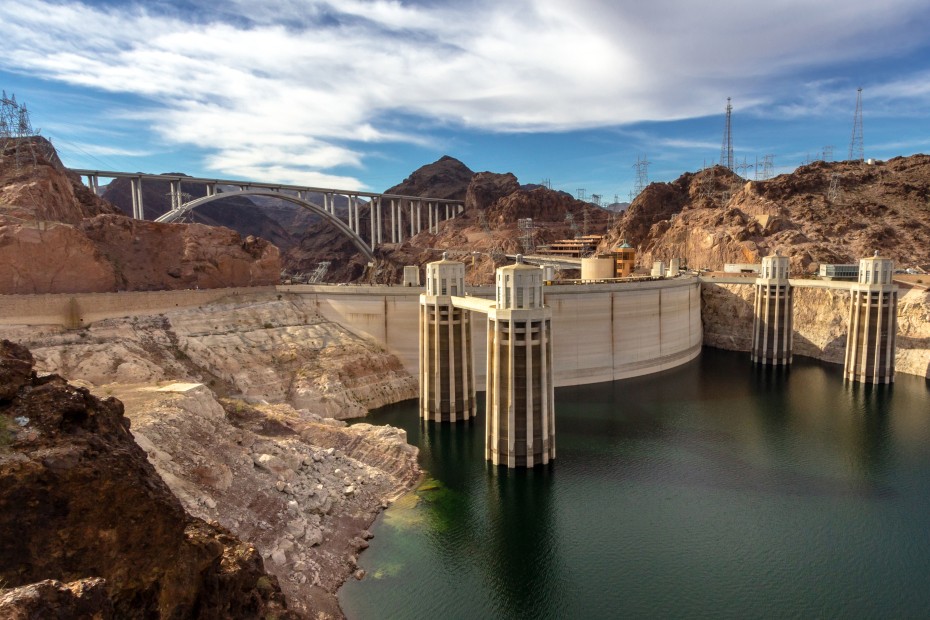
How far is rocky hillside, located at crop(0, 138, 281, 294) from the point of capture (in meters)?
40.3

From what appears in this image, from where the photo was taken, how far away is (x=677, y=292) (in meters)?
62.8

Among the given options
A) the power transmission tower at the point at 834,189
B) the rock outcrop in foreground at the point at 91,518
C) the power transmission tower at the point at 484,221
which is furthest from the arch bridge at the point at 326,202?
the power transmission tower at the point at 834,189

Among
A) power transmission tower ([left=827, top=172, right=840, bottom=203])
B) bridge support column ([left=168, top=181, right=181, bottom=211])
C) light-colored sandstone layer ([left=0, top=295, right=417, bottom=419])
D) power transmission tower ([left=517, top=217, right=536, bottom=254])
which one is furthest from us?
power transmission tower ([left=517, top=217, right=536, bottom=254])

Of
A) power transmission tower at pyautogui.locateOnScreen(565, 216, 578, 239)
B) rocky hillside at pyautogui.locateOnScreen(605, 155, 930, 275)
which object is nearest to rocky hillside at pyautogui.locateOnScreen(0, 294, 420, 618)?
rocky hillside at pyautogui.locateOnScreen(605, 155, 930, 275)

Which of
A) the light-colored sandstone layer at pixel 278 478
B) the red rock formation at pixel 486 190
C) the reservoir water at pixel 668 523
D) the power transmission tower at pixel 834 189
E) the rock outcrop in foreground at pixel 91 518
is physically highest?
the red rock formation at pixel 486 190

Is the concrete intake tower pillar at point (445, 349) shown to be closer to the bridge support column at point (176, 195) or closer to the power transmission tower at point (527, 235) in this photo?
the bridge support column at point (176, 195)

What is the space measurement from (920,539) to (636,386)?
91.0ft

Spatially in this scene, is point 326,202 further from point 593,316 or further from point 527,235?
point 593,316

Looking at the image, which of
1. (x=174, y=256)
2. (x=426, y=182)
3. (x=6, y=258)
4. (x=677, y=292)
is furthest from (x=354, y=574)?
(x=426, y=182)

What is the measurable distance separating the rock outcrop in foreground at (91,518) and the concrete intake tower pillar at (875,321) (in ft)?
189

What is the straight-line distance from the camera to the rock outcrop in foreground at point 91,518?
991cm

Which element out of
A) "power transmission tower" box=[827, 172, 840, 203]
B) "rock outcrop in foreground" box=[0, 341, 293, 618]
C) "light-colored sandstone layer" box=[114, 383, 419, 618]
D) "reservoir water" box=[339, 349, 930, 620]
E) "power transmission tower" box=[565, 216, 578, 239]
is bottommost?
"reservoir water" box=[339, 349, 930, 620]

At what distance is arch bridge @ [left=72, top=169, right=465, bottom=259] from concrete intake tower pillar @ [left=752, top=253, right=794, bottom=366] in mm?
65517

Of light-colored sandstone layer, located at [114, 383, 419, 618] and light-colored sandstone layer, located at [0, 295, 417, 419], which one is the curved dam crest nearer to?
light-colored sandstone layer, located at [0, 295, 417, 419]
